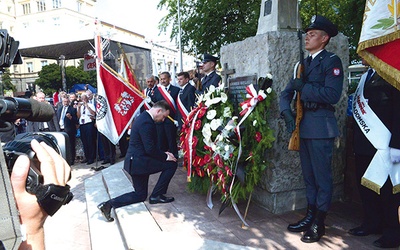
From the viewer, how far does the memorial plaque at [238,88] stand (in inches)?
158

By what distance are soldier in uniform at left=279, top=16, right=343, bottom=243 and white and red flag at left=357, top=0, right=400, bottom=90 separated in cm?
55

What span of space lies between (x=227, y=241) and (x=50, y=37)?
35.6 feet

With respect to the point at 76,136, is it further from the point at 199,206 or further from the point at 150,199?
the point at 199,206

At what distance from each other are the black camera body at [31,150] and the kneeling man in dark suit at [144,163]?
272 centimetres

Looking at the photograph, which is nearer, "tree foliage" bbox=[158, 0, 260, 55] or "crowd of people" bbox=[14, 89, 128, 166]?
"crowd of people" bbox=[14, 89, 128, 166]

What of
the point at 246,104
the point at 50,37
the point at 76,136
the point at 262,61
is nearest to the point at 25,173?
the point at 246,104

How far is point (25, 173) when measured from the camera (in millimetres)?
1159

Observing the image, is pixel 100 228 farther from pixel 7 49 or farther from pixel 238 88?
pixel 7 49

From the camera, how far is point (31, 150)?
4.30 feet

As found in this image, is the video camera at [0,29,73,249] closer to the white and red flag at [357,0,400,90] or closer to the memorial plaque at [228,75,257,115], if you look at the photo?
the white and red flag at [357,0,400,90]

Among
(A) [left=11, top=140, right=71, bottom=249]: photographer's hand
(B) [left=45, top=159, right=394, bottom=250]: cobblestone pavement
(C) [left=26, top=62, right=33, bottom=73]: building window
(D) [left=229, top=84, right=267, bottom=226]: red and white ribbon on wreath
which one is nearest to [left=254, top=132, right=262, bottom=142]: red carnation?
(D) [left=229, top=84, right=267, bottom=226]: red and white ribbon on wreath

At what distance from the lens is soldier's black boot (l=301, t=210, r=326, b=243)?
315cm

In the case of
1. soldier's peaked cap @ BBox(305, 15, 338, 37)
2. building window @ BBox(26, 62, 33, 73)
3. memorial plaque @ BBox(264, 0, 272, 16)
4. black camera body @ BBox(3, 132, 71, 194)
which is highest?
building window @ BBox(26, 62, 33, 73)

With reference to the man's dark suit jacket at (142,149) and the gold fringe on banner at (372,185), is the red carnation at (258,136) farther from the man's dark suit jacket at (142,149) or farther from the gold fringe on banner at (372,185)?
the man's dark suit jacket at (142,149)
